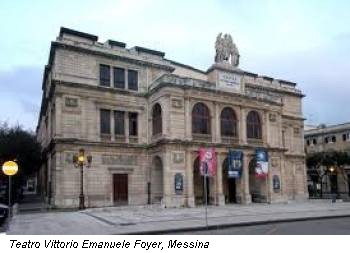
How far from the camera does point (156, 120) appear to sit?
1521 inches

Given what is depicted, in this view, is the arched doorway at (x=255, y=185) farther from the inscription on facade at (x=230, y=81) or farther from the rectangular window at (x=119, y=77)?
the rectangular window at (x=119, y=77)

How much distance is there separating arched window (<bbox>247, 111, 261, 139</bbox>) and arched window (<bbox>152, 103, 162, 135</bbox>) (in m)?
9.21

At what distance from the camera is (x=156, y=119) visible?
38625 millimetres

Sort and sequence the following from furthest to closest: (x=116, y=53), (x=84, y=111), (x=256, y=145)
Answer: (x=256, y=145)
(x=116, y=53)
(x=84, y=111)

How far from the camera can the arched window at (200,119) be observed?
3806 centimetres

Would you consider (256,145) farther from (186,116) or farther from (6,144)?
(6,144)

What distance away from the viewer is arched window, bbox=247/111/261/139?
41.8 meters

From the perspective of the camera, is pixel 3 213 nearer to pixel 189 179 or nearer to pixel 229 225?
pixel 229 225

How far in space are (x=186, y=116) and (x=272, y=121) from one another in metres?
10.9

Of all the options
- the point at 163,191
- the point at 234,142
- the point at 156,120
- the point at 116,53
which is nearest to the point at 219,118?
the point at 234,142

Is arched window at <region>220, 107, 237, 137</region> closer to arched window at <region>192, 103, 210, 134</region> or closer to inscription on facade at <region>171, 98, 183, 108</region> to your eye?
arched window at <region>192, 103, 210, 134</region>

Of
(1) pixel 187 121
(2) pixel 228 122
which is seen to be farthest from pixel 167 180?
(2) pixel 228 122

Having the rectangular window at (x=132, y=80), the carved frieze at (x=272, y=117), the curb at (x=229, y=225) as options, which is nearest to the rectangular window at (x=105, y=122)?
the rectangular window at (x=132, y=80)

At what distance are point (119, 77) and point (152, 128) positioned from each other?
17.9 feet
